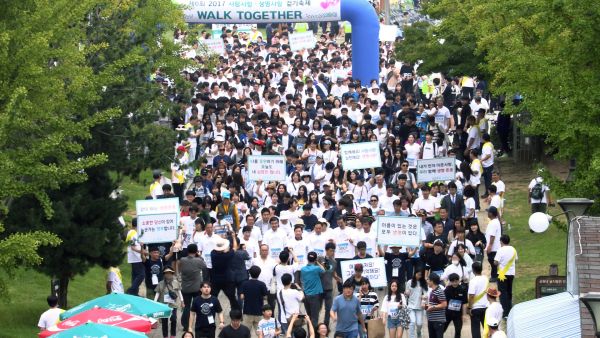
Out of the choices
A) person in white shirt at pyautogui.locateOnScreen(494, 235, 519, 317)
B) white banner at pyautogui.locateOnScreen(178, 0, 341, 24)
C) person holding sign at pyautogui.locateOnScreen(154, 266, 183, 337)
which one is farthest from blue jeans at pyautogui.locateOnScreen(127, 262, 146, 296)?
white banner at pyautogui.locateOnScreen(178, 0, 341, 24)

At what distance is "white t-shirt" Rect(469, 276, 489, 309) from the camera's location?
22.7 meters

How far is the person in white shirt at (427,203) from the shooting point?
27.7 m

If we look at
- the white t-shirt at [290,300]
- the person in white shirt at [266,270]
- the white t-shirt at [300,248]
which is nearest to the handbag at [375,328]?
the white t-shirt at [290,300]

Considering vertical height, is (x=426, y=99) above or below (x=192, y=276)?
above

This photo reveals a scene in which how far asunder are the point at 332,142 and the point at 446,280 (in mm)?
9643

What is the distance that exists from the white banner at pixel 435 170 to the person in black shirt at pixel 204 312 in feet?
27.9

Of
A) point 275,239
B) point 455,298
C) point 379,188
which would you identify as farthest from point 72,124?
point 379,188

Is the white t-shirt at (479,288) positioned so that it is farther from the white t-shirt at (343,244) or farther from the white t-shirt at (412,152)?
the white t-shirt at (412,152)

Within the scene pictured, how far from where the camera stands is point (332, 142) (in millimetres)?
33125

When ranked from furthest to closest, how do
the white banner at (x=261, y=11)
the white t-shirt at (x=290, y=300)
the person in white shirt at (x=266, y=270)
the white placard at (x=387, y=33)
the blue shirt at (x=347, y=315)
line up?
the white placard at (x=387, y=33), the white banner at (x=261, y=11), the person in white shirt at (x=266, y=270), the white t-shirt at (x=290, y=300), the blue shirt at (x=347, y=315)

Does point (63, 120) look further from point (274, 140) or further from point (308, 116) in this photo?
point (308, 116)

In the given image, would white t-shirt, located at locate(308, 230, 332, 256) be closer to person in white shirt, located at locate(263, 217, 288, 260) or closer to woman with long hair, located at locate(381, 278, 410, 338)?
person in white shirt, located at locate(263, 217, 288, 260)

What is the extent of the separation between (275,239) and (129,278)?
4474 millimetres

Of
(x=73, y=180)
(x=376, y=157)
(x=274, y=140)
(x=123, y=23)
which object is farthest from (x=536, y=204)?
(x=73, y=180)
